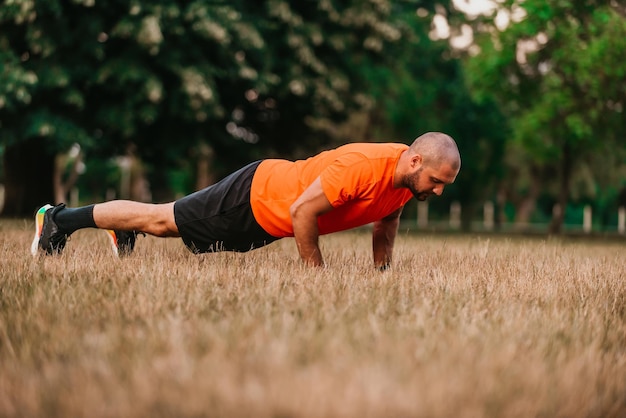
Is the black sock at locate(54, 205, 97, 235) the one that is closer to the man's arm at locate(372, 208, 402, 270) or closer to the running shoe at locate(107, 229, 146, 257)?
the running shoe at locate(107, 229, 146, 257)

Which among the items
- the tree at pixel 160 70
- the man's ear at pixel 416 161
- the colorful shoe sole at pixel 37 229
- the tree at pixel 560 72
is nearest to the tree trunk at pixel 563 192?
the tree at pixel 560 72

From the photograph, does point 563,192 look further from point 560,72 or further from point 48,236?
point 48,236

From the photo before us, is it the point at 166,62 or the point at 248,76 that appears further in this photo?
the point at 248,76

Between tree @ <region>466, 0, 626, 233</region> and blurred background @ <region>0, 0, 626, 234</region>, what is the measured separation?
0.13 ft

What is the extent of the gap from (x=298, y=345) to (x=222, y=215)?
8.80ft

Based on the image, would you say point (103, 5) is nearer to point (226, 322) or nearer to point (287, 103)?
point (287, 103)

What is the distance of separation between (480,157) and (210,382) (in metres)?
25.6

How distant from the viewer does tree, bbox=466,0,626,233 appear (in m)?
14.3

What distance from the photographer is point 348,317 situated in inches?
109

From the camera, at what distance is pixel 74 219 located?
4.98m

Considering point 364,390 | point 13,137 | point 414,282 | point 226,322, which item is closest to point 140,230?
point 414,282

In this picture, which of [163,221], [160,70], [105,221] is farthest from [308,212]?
[160,70]

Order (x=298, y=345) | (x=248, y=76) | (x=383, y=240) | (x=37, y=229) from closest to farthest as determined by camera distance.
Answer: (x=298, y=345)
(x=37, y=229)
(x=383, y=240)
(x=248, y=76)

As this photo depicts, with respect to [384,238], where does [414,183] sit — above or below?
above
